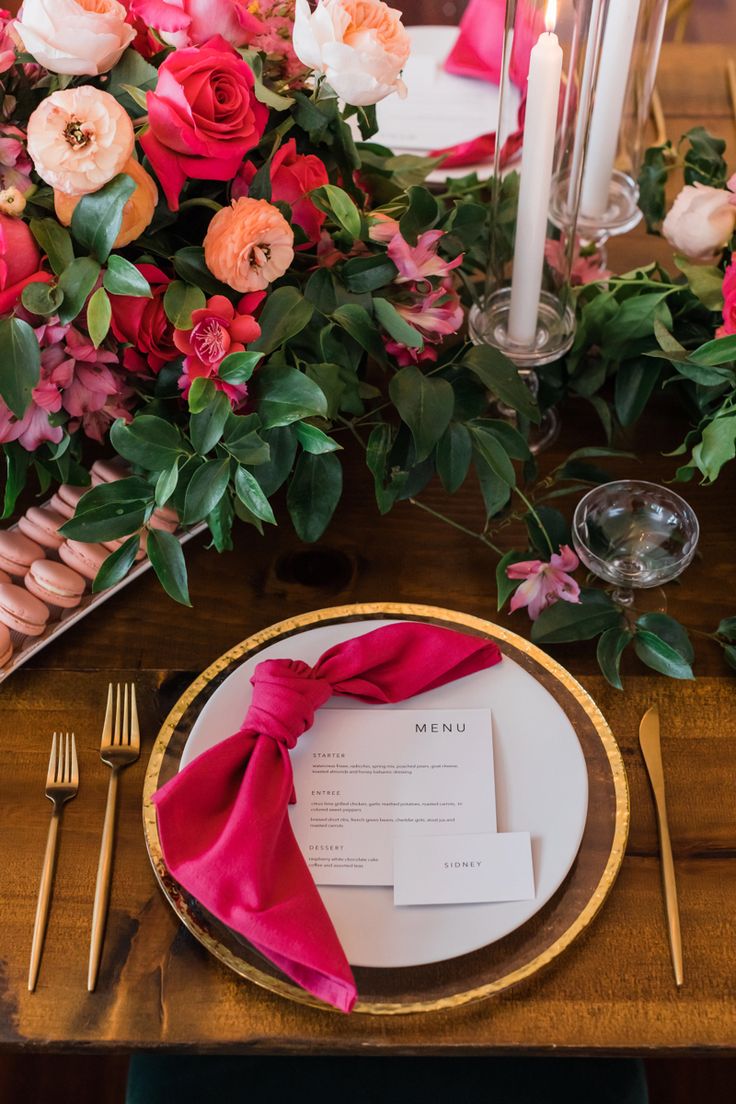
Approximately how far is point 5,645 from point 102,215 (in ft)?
0.95

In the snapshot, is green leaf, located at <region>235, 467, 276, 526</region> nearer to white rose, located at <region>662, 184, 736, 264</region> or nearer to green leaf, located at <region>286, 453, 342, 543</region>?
green leaf, located at <region>286, 453, 342, 543</region>

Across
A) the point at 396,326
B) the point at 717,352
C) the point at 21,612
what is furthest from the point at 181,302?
the point at 717,352

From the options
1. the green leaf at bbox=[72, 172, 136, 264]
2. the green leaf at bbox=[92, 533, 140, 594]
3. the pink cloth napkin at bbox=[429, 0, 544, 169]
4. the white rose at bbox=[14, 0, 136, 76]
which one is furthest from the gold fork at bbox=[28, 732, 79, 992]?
the pink cloth napkin at bbox=[429, 0, 544, 169]

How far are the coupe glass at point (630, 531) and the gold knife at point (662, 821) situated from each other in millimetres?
101

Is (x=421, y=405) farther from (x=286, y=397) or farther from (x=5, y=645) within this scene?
(x=5, y=645)

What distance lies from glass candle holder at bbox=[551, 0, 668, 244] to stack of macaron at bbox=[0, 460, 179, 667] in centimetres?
42

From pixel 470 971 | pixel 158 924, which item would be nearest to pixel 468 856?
pixel 470 971

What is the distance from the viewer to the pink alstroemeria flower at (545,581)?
2.46ft

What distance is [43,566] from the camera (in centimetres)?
75

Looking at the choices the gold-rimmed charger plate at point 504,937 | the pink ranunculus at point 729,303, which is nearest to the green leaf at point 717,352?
the pink ranunculus at point 729,303

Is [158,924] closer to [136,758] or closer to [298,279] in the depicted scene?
[136,758]

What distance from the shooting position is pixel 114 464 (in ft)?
2.70

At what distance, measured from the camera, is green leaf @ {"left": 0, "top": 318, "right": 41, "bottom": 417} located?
628mm

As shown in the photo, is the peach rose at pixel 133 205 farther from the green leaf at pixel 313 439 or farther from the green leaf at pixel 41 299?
the green leaf at pixel 313 439
